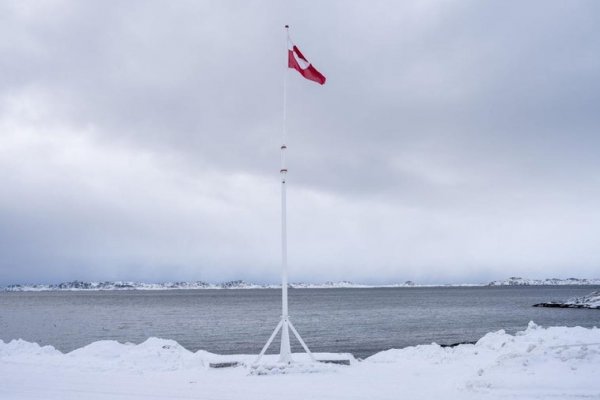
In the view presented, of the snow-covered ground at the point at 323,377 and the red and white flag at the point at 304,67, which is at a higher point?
the red and white flag at the point at 304,67

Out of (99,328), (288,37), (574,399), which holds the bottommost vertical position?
(99,328)

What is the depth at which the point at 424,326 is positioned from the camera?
60375 millimetres

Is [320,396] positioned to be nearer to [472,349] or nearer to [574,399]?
[574,399]

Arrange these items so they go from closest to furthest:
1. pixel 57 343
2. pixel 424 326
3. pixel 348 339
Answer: pixel 348 339 < pixel 57 343 < pixel 424 326

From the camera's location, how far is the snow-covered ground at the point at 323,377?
11.3 meters

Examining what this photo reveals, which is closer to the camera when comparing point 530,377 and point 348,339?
point 530,377

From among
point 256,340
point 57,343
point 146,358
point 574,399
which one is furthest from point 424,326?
point 574,399

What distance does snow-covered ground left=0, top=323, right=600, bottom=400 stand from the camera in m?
11.3

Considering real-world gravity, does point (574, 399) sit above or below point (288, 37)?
below

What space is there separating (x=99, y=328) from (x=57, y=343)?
48.2 feet

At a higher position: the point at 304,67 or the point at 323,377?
the point at 304,67

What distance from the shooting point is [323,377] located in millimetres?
13922

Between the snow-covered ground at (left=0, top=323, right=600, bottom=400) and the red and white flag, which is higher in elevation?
the red and white flag

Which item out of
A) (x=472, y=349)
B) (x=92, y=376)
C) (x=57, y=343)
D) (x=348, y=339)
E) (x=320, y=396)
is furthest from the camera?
(x=57, y=343)
